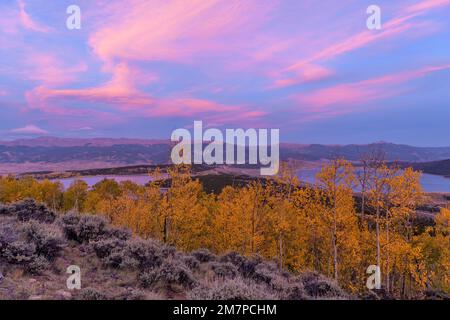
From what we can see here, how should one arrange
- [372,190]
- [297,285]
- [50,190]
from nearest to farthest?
1. [297,285]
2. [372,190]
3. [50,190]

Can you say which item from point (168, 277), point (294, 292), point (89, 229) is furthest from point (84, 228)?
point (294, 292)

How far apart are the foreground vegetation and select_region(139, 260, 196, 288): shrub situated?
8.87 metres

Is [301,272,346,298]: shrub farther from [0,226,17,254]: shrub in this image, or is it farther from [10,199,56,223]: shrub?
[10,199,56,223]: shrub

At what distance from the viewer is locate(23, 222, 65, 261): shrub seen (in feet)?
33.0

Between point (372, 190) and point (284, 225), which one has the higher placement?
point (372, 190)

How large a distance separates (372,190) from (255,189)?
40.9 feet

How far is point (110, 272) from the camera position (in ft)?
31.9

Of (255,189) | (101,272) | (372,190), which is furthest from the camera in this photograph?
(255,189)

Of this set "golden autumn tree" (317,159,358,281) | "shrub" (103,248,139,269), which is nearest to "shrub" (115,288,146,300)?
"shrub" (103,248,139,269)

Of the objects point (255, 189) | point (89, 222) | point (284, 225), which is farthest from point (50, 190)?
point (89, 222)

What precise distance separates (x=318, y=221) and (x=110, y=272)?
67.0 feet

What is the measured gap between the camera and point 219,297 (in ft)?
23.9

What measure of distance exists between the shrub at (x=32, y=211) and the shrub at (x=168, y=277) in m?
7.91
